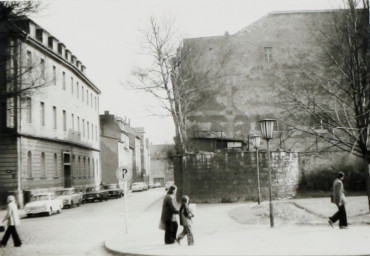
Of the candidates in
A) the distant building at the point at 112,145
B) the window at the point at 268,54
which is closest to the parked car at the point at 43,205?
the distant building at the point at 112,145

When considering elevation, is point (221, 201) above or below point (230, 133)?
below

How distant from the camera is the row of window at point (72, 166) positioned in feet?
106

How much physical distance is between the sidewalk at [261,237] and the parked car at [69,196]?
10946 millimetres

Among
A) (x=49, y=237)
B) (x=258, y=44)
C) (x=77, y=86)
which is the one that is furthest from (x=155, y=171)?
(x=49, y=237)

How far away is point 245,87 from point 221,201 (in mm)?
12365

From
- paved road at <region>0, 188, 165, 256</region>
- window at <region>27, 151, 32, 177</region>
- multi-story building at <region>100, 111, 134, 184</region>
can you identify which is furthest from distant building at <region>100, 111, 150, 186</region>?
paved road at <region>0, 188, 165, 256</region>

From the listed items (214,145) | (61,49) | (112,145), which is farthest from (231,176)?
(112,145)

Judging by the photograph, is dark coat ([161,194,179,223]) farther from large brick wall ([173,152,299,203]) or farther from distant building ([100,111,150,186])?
distant building ([100,111,150,186])

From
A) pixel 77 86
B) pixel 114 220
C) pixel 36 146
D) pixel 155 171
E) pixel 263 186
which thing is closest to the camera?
pixel 114 220

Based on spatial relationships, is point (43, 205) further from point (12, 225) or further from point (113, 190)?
point (113, 190)

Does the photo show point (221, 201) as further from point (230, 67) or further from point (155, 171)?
point (155, 171)

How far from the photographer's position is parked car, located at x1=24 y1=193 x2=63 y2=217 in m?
24.9

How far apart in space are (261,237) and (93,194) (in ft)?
78.0

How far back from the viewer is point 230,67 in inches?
1435
